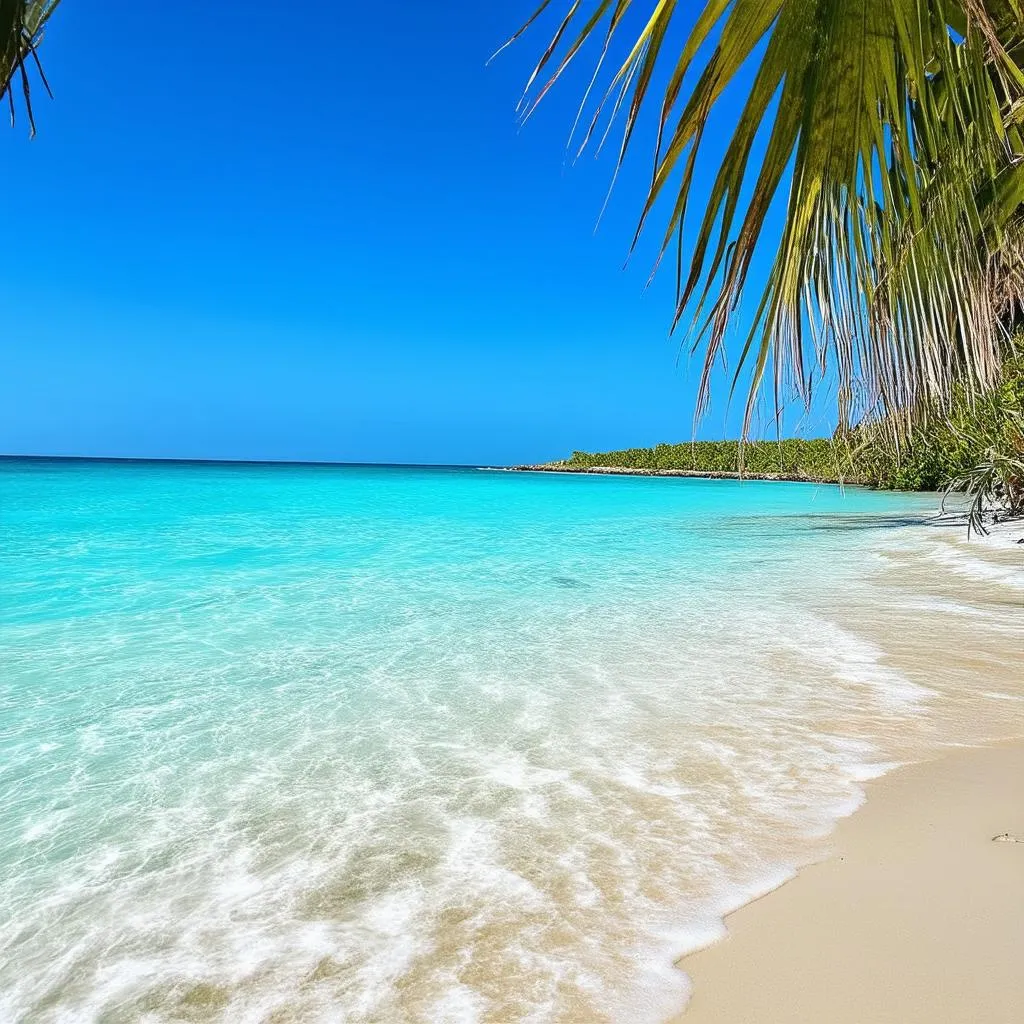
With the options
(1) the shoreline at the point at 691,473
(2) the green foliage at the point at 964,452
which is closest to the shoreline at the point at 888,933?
(2) the green foliage at the point at 964,452

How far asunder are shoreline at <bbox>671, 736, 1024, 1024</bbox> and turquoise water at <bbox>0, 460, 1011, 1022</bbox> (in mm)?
101

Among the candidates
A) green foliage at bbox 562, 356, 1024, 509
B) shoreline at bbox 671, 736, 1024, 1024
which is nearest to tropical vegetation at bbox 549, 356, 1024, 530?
green foliage at bbox 562, 356, 1024, 509

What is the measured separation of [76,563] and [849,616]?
8452 mm

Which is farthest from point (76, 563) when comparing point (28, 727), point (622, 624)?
point (622, 624)

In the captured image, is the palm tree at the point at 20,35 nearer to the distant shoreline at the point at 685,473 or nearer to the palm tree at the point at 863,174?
the palm tree at the point at 863,174

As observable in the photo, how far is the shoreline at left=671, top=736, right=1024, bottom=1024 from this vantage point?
1.44 meters

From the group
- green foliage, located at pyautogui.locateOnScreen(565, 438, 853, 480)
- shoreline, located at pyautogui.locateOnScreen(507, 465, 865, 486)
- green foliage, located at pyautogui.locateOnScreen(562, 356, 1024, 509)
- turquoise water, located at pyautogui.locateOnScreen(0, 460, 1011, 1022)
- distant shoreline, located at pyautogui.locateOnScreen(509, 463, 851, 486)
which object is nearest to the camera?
turquoise water, located at pyautogui.locateOnScreen(0, 460, 1011, 1022)

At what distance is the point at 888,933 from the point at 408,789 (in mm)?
1572

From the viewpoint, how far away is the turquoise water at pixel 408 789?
5.48 ft

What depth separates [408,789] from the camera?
268 centimetres

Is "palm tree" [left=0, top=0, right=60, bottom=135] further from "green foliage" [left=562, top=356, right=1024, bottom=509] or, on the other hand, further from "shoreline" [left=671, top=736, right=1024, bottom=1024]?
"shoreline" [left=671, top=736, right=1024, bottom=1024]

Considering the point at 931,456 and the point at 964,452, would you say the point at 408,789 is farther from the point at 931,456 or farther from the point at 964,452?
the point at 931,456

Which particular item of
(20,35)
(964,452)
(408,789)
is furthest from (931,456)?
(20,35)

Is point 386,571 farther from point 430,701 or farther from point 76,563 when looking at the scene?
point 430,701
